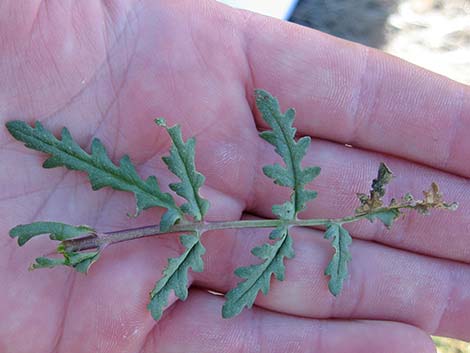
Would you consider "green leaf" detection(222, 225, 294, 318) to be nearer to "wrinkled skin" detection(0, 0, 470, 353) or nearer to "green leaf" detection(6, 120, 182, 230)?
"wrinkled skin" detection(0, 0, 470, 353)

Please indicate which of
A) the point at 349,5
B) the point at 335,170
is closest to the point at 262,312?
the point at 335,170

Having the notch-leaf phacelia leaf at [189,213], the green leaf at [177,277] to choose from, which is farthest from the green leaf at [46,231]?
the green leaf at [177,277]

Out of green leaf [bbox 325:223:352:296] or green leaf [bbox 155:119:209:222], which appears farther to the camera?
green leaf [bbox 325:223:352:296]

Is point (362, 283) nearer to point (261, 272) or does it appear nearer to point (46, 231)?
point (261, 272)

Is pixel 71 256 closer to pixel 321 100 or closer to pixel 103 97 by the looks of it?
pixel 103 97

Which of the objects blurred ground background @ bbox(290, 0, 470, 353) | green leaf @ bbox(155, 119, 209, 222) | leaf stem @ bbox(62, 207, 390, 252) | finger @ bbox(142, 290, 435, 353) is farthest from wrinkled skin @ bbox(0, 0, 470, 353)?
blurred ground background @ bbox(290, 0, 470, 353)

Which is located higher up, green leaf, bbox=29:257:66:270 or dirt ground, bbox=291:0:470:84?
dirt ground, bbox=291:0:470:84

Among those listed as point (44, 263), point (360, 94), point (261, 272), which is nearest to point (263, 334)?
point (261, 272)
